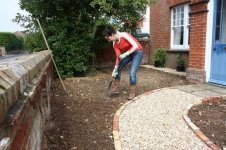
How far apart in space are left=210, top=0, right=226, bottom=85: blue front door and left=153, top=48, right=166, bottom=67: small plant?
492 centimetres

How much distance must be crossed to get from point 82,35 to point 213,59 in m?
5.47

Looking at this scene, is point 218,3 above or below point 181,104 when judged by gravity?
above

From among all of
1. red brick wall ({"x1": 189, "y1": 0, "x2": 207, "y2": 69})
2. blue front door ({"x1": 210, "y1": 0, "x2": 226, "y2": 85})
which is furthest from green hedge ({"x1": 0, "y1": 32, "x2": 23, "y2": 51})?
blue front door ({"x1": 210, "y1": 0, "x2": 226, "y2": 85})

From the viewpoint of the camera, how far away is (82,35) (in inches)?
463

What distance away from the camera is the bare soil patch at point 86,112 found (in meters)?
4.60

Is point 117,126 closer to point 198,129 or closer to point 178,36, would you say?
point 198,129

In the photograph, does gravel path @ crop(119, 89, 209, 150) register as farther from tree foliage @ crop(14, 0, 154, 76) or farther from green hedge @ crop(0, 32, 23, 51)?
green hedge @ crop(0, 32, 23, 51)

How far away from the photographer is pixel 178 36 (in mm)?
12609

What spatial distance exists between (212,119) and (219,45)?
11.2 feet

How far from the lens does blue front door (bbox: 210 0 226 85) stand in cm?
805

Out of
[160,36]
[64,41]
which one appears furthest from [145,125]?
[160,36]

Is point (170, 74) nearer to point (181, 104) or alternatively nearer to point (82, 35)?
point (82, 35)

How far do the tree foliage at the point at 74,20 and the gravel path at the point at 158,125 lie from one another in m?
5.09

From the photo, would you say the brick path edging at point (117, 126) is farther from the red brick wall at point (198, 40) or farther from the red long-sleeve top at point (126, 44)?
the red brick wall at point (198, 40)
